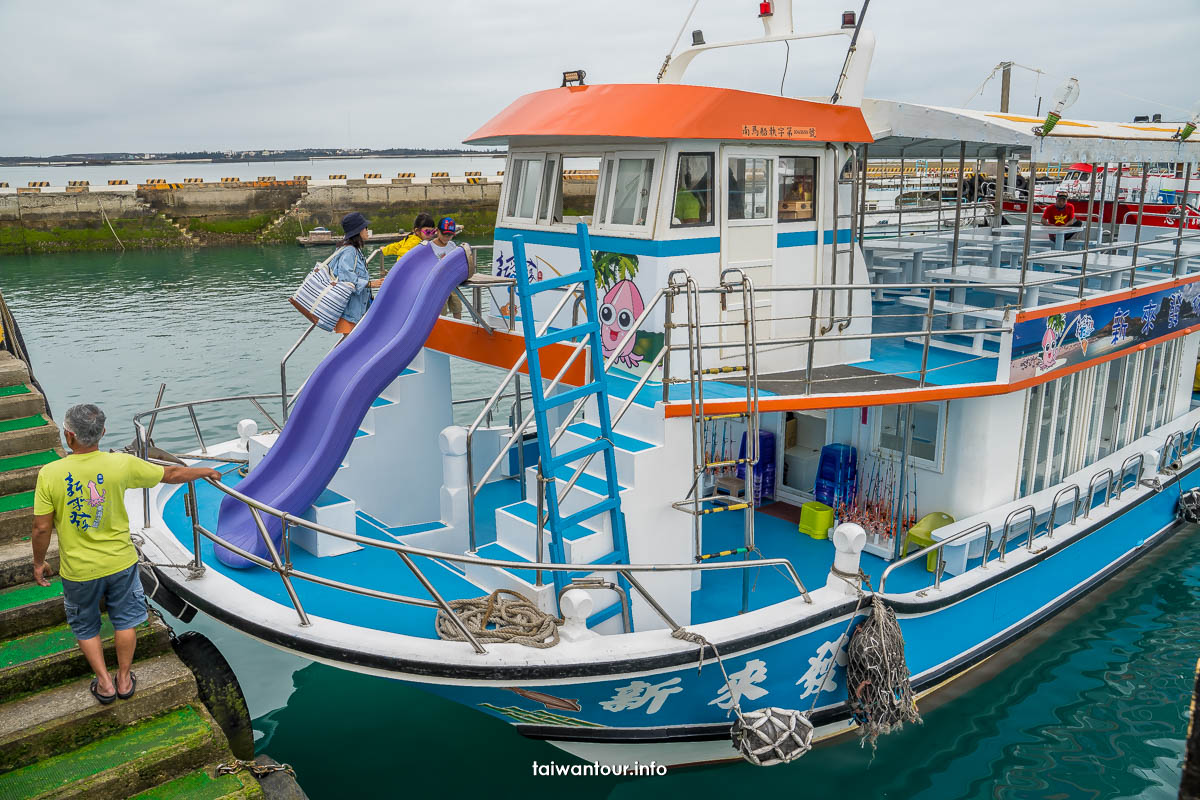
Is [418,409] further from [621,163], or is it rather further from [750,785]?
[750,785]

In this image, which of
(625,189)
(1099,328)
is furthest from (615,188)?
(1099,328)

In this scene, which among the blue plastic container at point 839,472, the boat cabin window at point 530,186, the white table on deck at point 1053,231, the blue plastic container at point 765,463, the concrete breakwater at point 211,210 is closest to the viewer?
the boat cabin window at point 530,186

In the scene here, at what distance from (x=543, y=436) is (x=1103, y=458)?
766 centimetres

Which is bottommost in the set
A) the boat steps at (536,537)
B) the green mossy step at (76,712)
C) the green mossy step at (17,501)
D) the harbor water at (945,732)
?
the harbor water at (945,732)

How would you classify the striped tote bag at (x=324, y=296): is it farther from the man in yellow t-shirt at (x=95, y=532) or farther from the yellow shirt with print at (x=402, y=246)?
the man in yellow t-shirt at (x=95, y=532)

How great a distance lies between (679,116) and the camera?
6.95m

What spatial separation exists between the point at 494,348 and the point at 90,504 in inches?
152

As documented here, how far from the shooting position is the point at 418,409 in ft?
27.3

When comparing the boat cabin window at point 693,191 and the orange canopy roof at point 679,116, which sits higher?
the orange canopy roof at point 679,116

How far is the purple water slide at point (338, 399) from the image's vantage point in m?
6.93

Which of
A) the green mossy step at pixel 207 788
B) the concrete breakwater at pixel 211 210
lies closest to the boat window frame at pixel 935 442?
the green mossy step at pixel 207 788

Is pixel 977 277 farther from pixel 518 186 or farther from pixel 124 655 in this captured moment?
pixel 124 655

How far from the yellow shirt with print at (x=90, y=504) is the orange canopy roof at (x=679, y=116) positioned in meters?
4.12

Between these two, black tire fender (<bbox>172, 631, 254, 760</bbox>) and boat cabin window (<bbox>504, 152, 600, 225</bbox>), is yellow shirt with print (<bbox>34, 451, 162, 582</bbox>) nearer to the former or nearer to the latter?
black tire fender (<bbox>172, 631, 254, 760</bbox>)
